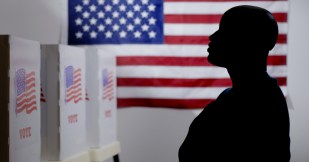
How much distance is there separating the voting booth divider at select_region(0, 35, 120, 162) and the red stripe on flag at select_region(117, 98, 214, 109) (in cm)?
30

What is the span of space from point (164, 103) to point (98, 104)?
60 centimetres

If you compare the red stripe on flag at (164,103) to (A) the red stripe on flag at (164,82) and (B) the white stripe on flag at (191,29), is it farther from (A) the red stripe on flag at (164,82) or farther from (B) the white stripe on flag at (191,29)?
(B) the white stripe on flag at (191,29)

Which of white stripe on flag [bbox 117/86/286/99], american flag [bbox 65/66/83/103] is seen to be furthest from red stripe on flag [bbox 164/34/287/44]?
american flag [bbox 65/66/83/103]

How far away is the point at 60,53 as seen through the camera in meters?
1.78

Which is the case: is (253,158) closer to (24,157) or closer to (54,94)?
(24,157)

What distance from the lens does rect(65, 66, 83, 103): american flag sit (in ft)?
6.17

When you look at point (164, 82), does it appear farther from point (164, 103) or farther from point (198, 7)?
point (198, 7)

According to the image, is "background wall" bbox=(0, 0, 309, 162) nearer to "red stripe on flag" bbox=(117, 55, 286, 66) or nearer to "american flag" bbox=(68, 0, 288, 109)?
"american flag" bbox=(68, 0, 288, 109)

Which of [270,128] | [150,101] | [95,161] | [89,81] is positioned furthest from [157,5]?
[270,128]

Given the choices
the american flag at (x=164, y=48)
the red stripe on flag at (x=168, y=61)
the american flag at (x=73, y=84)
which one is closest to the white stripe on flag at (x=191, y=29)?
the american flag at (x=164, y=48)

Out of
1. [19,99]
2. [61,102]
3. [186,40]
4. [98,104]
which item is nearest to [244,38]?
[19,99]

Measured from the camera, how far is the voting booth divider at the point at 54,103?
142 centimetres

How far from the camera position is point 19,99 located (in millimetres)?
1479

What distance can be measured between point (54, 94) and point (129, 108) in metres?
1.03
